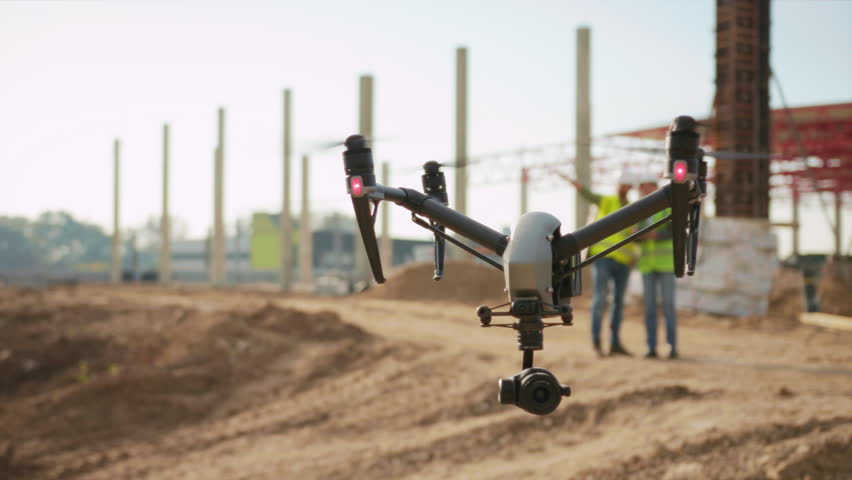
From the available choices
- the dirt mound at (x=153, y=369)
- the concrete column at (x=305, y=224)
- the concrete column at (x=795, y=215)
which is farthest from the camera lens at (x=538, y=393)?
the concrete column at (x=795, y=215)

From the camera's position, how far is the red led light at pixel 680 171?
1.95 metres

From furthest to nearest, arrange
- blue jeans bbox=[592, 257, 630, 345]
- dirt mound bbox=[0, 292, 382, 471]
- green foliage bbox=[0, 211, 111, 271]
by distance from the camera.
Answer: green foliage bbox=[0, 211, 111, 271] → dirt mound bbox=[0, 292, 382, 471] → blue jeans bbox=[592, 257, 630, 345]

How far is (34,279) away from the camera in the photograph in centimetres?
4550

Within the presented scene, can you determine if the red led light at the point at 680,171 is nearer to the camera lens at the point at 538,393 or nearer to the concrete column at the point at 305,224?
the camera lens at the point at 538,393

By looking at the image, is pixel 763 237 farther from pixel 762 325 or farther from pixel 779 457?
pixel 779 457

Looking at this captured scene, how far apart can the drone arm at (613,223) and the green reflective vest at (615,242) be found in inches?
169

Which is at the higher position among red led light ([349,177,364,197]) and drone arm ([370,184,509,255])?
red led light ([349,177,364,197])

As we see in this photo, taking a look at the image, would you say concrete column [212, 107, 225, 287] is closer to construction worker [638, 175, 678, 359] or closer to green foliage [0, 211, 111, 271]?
construction worker [638, 175, 678, 359]

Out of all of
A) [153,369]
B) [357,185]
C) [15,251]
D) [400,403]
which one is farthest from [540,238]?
[15,251]

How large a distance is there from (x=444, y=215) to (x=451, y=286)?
23.9m

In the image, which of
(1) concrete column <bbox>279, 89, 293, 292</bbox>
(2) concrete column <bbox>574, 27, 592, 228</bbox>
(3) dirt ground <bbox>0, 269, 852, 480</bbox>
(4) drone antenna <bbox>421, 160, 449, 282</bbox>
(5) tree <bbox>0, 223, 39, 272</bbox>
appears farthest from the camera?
(5) tree <bbox>0, 223, 39, 272</bbox>

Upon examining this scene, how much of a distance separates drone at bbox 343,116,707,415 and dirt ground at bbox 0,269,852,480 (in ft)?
10.7

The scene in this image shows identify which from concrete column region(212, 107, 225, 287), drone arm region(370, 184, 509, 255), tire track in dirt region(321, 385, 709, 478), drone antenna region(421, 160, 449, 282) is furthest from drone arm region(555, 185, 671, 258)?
concrete column region(212, 107, 225, 287)

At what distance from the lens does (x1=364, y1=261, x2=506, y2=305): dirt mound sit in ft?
84.5
